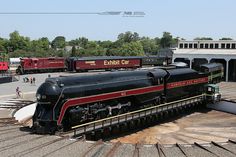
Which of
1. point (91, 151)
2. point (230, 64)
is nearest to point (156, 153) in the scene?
point (91, 151)

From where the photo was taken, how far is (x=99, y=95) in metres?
25.4

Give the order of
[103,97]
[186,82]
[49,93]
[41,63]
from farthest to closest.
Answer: [41,63] < [186,82] < [103,97] < [49,93]

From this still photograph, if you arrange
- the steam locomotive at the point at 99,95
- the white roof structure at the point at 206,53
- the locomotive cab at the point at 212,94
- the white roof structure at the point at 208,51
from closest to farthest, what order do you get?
1. the steam locomotive at the point at 99,95
2. the locomotive cab at the point at 212,94
3. the white roof structure at the point at 206,53
4. the white roof structure at the point at 208,51

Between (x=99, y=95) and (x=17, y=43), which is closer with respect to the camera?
(x=99, y=95)

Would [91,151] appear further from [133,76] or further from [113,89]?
[133,76]

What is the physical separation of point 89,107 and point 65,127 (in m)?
2.57

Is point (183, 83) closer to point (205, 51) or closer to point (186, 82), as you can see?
point (186, 82)

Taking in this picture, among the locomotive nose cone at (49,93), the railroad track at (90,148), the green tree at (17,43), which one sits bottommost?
the railroad track at (90,148)

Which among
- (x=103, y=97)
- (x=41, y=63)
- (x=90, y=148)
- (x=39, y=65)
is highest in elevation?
(x=41, y=63)

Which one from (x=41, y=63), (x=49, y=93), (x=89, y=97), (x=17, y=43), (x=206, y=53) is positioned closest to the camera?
(x=49, y=93)

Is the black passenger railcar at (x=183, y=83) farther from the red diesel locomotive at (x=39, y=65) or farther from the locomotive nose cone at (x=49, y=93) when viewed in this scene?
the red diesel locomotive at (x=39, y=65)

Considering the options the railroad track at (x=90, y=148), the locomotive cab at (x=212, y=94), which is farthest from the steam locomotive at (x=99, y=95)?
the locomotive cab at (x=212, y=94)

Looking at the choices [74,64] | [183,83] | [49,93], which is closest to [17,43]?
[74,64]

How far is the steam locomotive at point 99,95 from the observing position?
73.5 feet
